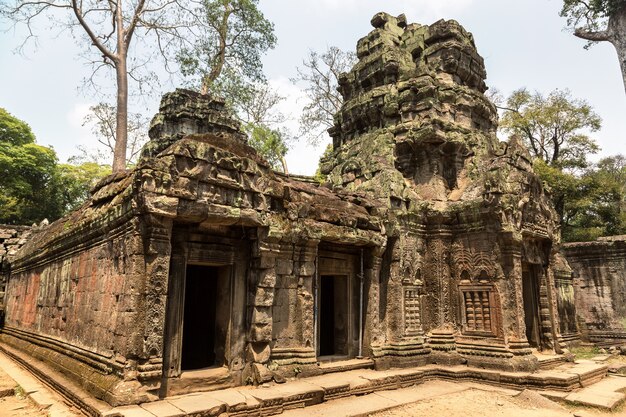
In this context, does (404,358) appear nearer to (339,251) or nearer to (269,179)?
(339,251)

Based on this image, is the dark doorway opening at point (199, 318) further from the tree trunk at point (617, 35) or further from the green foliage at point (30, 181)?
the tree trunk at point (617, 35)

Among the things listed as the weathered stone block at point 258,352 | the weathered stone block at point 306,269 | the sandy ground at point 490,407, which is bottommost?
the sandy ground at point 490,407

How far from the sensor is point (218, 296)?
24.3ft

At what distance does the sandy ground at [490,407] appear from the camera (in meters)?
6.80

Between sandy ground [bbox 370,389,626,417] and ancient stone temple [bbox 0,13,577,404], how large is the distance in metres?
1.16

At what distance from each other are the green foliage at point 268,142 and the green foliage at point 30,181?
42.6ft

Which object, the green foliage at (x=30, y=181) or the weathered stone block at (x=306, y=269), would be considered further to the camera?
the green foliage at (x=30, y=181)

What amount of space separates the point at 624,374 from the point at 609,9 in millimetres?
18766

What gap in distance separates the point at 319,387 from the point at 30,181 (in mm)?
26898

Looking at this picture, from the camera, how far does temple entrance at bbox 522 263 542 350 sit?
10578mm

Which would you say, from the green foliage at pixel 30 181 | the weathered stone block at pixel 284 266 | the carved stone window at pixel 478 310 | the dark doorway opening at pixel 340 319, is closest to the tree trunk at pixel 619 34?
the carved stone window at pixel 478 310

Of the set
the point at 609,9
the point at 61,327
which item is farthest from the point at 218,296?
the point at 609,9

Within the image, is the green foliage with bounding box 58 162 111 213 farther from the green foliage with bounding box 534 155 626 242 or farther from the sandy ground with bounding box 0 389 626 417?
the green foliage with bounding box 534 155 626 242

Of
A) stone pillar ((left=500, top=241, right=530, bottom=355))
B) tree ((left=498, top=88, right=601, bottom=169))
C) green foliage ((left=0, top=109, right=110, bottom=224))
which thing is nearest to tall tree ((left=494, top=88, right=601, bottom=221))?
tree ((left=498, top=88, right=601, bottom=169))
